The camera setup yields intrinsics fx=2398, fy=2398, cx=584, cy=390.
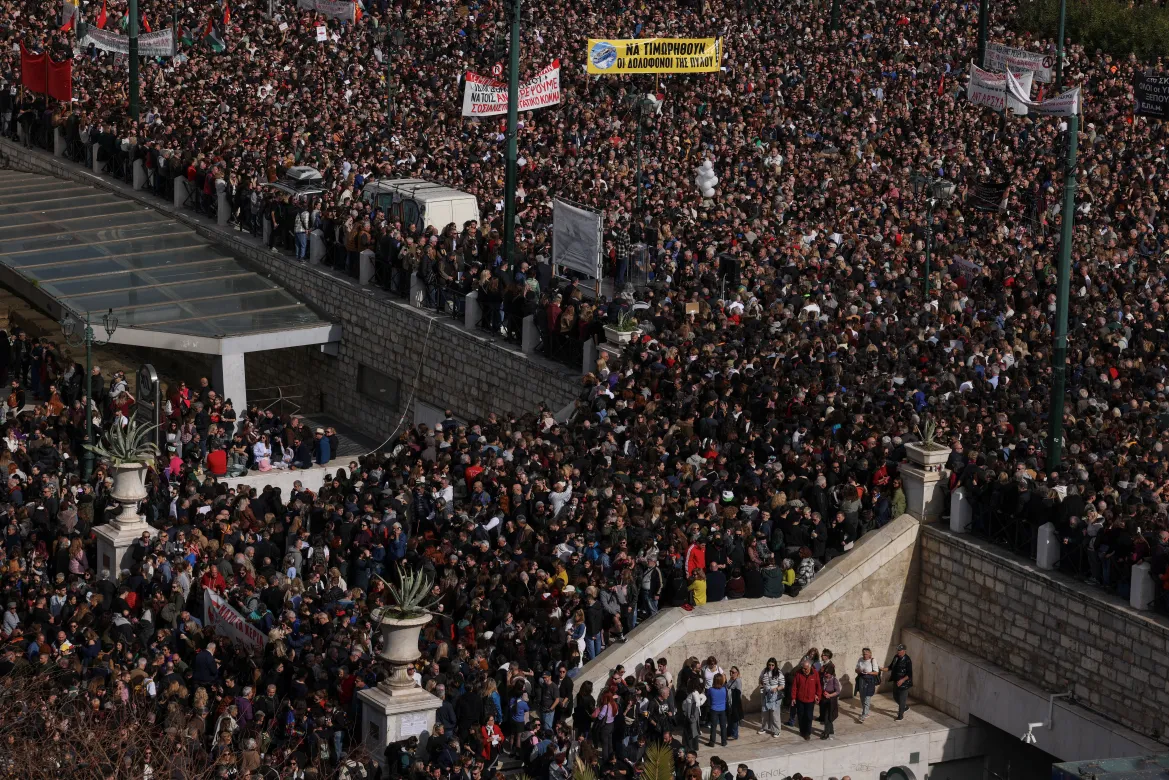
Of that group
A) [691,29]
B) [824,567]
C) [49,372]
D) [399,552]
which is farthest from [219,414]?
[691,29]

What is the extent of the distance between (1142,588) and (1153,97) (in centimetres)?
1806

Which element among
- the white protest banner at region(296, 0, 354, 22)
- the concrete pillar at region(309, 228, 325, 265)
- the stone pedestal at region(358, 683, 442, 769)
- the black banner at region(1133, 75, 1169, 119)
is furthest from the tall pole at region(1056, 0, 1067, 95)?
the stone pedestal at region(358, 683, 442, 769)

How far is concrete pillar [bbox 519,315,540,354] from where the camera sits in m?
39.1

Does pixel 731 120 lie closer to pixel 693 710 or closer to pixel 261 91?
pixel 261 91

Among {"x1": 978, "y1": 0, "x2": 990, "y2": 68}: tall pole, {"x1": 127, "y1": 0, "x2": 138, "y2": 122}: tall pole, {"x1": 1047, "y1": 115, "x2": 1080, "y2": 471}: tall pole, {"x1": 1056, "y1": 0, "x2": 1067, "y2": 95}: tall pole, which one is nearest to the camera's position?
{"x1": 1047, "y1": 115, "x2": 1080, "y2": 471}: tall pole

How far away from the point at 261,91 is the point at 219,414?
650 inches

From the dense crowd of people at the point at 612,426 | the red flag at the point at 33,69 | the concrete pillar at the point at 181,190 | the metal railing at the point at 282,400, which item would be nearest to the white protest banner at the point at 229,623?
the dense crowd of people at the point at 612,426

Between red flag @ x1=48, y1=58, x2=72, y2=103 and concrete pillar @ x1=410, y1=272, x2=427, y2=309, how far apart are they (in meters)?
12.7

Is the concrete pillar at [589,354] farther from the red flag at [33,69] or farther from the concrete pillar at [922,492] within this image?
the red flag at [33,69]

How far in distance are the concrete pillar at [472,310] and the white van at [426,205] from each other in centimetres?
246

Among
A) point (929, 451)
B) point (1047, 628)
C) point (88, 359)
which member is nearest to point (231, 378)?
point (88, 359)

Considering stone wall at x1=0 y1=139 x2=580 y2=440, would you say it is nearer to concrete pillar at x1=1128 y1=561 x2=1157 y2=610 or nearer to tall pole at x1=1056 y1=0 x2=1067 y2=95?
concrete pillar at x1=1128 y1=561 x2=1157 y2=610

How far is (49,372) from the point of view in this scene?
41.0m

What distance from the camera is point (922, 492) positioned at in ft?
99.5
